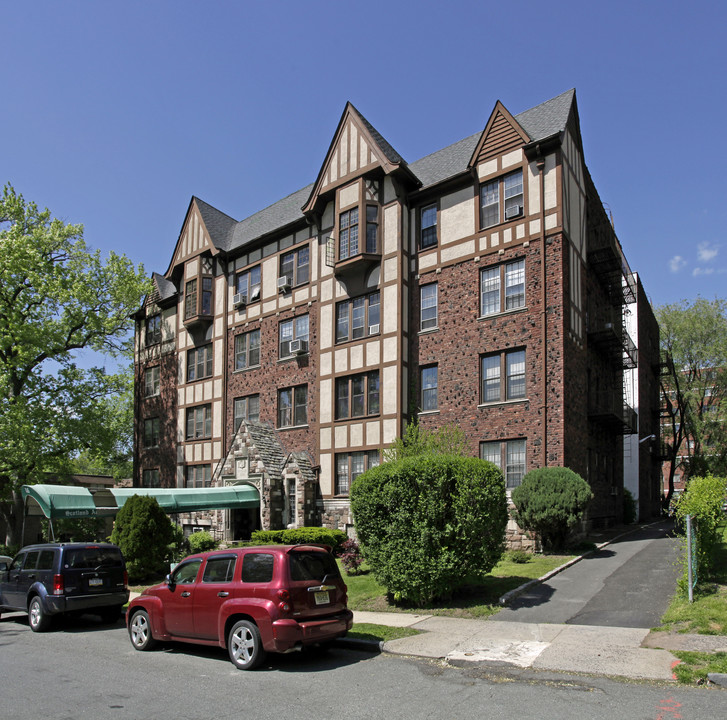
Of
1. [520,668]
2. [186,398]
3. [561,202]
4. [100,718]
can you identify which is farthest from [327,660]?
[186,398]

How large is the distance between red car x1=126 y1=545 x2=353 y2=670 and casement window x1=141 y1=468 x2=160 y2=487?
25.9 metres

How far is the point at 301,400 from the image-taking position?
92.9ft

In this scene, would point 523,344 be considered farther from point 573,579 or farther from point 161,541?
point 161,541

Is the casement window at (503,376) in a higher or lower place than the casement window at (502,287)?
lower

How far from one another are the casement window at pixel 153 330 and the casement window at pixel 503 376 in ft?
70.7

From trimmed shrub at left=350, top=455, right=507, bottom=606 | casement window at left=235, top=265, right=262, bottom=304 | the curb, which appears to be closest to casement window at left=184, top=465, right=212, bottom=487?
Result: casement window at left=235, top=265, right=262, bottom=304

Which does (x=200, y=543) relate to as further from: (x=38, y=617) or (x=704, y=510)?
(x=704, y=510)

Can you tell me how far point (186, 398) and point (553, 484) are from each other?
2143cm

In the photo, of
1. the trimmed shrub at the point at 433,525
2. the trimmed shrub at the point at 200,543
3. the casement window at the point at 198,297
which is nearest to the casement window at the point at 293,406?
the trimmed shrub at the point at 200,543

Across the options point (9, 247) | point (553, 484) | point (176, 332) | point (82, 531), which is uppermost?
point (9, 247)

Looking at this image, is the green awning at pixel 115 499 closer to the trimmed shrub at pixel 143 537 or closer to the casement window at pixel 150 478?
the trimmed shrub at pixel 143 537

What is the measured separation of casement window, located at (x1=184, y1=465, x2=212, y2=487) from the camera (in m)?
32.6

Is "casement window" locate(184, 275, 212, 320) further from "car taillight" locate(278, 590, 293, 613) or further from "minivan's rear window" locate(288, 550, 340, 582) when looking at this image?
"car taillight" locate(278, 590, 293, 613)

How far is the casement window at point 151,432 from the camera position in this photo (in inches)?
1446
